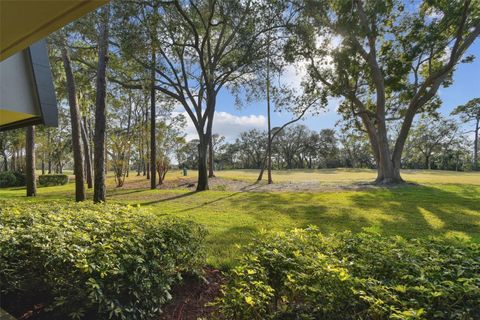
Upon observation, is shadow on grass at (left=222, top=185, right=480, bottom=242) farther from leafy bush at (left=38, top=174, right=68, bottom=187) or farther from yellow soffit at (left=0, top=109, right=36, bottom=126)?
leafy bush at (left=38, top=174, right=68, bottom=187)

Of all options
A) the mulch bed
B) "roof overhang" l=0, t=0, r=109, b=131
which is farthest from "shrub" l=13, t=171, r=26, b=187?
the mulch bed

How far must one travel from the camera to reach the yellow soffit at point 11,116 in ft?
11.8

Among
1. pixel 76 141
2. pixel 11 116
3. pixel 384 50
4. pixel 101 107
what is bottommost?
pixel 11 116

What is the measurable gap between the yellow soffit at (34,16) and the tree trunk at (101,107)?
6928 mm

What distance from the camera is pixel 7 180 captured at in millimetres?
17922

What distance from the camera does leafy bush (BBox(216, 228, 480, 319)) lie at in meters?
1.39

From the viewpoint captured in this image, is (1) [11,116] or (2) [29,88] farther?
(1) [11,116]

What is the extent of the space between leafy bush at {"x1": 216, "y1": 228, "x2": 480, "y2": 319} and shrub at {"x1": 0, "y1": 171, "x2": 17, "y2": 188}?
2217 centimetres

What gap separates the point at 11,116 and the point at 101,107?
456cm

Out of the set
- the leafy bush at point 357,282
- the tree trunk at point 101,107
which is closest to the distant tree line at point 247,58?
the tree trunk at point 101,107

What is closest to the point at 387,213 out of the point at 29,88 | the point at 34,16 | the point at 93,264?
the point at 93,264

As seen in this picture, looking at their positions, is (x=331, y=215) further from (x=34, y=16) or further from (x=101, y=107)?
(x=101, y=107)

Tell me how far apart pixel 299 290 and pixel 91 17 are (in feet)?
32.0

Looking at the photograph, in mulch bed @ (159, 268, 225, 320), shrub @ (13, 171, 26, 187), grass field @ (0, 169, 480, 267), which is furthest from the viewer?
shrub @ (13, 171, 26, 187)
